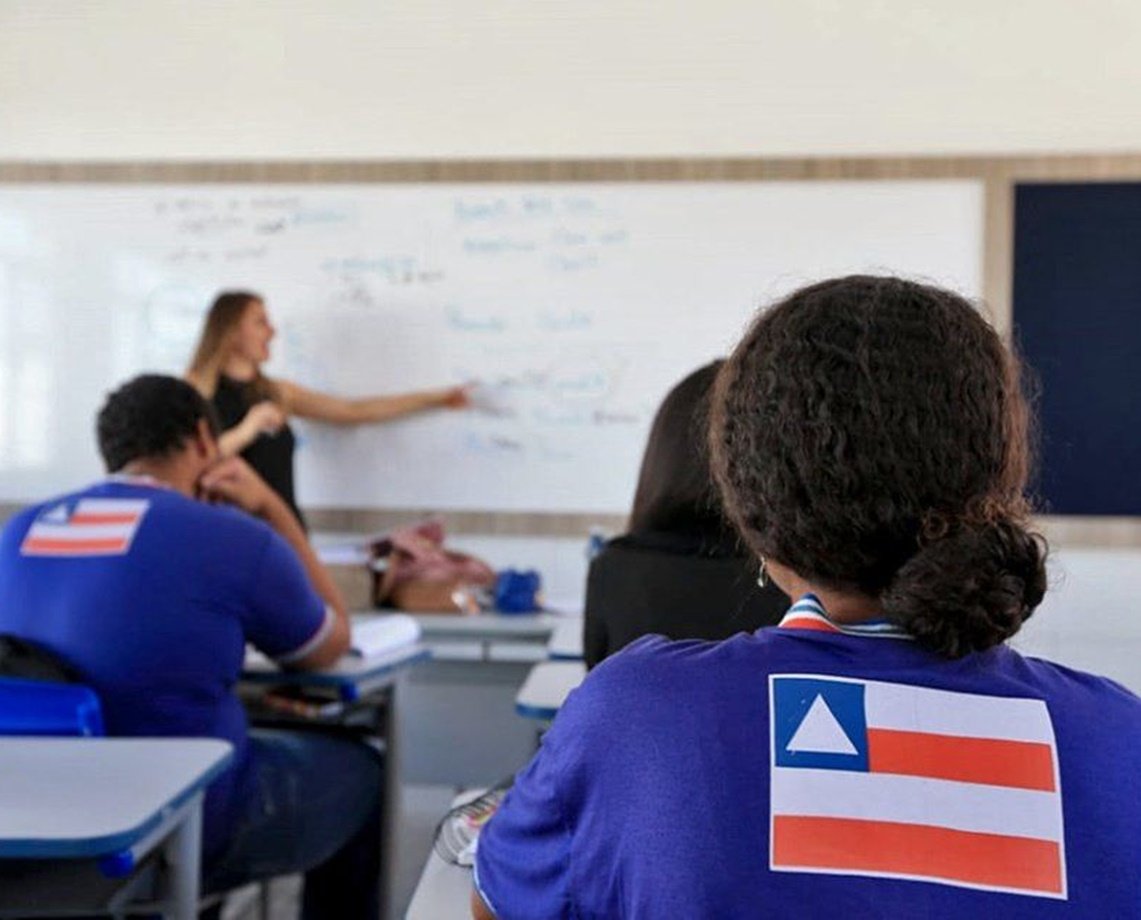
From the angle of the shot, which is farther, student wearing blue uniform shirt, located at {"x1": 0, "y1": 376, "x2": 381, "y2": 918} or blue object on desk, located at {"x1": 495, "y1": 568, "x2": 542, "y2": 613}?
blue object on desk, located at {"x1": 495, "y1": 568, "x2": 542, "y2": 613}

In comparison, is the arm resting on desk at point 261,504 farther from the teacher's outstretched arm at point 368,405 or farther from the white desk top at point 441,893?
the teacher's outstretched arm at point 368,405

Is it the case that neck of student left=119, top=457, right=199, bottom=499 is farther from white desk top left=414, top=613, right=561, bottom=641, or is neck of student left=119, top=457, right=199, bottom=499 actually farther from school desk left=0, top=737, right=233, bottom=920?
white desk top left=414, top=613, right=561, bottom=641

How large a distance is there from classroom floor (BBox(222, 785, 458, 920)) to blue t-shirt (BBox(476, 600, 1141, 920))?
181cm

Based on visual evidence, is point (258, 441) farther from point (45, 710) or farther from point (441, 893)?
point (441, 893)

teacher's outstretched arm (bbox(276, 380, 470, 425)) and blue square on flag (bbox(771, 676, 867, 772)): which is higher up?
blue square on flag (bbox(771, 676, 867, 772))

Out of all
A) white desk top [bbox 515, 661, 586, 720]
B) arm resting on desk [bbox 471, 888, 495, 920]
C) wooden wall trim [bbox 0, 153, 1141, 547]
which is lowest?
white desk top [bbox 515, 661, 586, 720]

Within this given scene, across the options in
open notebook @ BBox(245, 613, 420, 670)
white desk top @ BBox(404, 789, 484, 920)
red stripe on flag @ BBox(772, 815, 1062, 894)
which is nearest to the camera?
red stripe on flag @ BBox(772, 815, 1062, 894)

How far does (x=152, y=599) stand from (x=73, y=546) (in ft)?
0.58

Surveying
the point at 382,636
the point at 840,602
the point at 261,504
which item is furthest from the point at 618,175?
the point at 840,602

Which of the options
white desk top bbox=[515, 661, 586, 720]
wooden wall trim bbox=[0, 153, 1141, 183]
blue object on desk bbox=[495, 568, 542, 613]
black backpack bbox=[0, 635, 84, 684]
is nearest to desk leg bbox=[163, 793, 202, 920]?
black backpack bbox=[0, 635, 84, 684]

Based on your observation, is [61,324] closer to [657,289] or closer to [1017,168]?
[657,289]

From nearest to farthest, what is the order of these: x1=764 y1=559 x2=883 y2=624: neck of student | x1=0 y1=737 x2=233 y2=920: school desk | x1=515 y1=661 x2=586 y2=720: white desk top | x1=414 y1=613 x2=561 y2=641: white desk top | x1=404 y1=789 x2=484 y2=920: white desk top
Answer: x1=764 y1=559 x2=883 y2=624: neck of student < x1=404 y1=789 x2=484 y2=920: white desk top < x1=0 y1=737 x2=233 y2=920: school desk < x1=515 y1=661 x2=586 y2=720: white desk top < x1=414 y1=613 x2=561 y2=641: white desk top

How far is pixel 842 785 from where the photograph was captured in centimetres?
73

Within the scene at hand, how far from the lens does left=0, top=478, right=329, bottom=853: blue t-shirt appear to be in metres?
1.87
